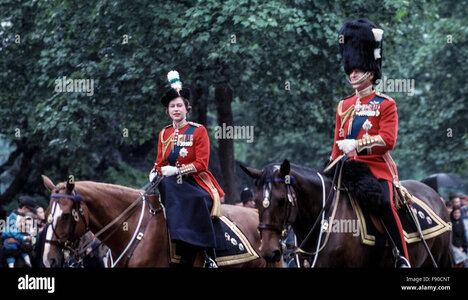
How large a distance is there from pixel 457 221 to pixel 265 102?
26.5 ft

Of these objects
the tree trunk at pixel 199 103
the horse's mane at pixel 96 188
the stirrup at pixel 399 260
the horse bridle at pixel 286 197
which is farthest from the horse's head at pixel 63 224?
the tree trunk at pixel 199 103

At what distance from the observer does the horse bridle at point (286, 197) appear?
8797 millimetres

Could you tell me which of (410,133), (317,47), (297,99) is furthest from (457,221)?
(410,133)

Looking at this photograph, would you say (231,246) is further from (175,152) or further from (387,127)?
(387,127)

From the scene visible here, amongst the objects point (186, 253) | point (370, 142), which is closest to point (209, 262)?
point (186, 253)

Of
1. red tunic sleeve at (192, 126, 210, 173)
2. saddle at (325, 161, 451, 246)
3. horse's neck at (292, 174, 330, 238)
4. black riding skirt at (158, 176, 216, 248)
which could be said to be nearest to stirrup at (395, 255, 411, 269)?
saddle at (325, 161, 451, 246)

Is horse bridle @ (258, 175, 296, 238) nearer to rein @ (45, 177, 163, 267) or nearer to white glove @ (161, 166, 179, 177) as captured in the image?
white glove @ (161, 166, 179, 177)

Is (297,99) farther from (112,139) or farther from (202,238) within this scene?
(202,238)

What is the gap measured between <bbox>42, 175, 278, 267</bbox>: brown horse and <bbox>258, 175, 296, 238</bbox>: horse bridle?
1.96 metres

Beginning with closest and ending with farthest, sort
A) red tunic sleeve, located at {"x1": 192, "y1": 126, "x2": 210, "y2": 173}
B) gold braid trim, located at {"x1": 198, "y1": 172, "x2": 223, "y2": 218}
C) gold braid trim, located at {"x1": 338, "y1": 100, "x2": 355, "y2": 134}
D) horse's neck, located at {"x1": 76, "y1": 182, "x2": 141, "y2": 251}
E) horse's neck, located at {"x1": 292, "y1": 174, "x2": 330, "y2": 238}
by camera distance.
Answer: horse's neck, located at {"x1": 292, "y1": 174, "x2": 330, "y2": 238}
gold braid trim, located at {"x1": 338, "y1": 100, "x2": 355, "y2": 134}
horse's neck, located at {"x1": 76, "y1": 182, "x2": 141, "y2": 251}
red tunic sleeve, located at {"x1": 192, "y1": 126, "x2": 210, "y2": 173}
gold braid trim, located at {"x1": 198, "y1": 172, "x2": 223, "y2": 218}

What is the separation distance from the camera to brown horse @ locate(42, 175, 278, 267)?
9.62 metres

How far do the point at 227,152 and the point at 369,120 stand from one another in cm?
1124

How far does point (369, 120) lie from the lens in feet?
32.2

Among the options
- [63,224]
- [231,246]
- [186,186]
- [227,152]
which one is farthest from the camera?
[227,152]
